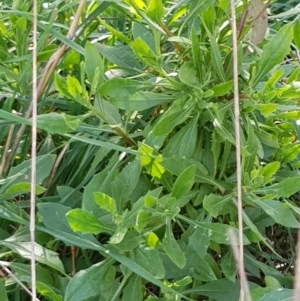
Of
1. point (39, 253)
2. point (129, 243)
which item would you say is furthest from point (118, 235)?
point (39, 253)

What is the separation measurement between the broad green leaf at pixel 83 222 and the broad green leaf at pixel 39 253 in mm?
85

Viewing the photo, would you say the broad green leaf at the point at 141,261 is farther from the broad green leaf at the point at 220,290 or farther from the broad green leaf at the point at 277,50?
the broad green leaf at the point at 277,50

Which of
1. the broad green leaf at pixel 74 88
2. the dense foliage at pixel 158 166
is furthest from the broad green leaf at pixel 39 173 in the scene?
the broad green leaf at pixel 74 88

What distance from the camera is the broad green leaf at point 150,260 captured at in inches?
25.6

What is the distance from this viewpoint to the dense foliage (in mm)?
674

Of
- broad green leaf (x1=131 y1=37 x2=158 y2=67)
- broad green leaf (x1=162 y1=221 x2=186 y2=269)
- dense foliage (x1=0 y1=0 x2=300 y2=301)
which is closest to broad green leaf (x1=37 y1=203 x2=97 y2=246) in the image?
dense foliage (x1=0 y1=0 x2=300 y2=301)

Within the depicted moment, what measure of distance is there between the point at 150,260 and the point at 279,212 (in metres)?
0.17

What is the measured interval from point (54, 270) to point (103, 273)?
0.32 ft

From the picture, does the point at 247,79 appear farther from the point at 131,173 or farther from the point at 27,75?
the point at 27,75

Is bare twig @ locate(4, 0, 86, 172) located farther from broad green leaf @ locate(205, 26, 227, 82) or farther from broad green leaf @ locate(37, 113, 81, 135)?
broad green leaf @ locate(205, 26, 227, 82)

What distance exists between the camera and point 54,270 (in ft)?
2.48

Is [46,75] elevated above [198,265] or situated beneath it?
elevated above

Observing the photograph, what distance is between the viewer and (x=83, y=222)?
2.14ft

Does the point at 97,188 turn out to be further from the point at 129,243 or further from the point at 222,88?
the point at 222,88
